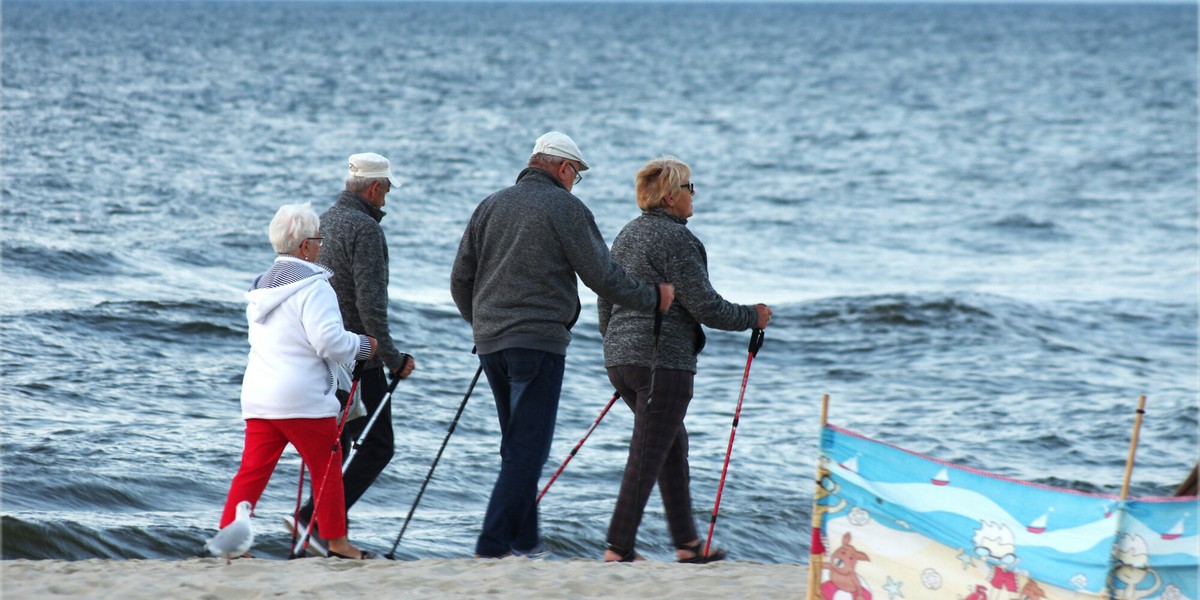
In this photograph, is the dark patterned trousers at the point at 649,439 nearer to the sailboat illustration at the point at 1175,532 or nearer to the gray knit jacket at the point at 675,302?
the gray knit jacket at the point at 675,302

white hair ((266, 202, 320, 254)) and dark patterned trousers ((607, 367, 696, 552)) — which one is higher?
white hair ((266, 202, 320, 254))

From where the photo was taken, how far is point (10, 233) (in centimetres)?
1484

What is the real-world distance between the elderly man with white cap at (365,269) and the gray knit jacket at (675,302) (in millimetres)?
952

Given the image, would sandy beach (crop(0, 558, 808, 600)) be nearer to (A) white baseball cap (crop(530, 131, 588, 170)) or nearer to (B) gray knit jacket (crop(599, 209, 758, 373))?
(B) gray knit jacket (crop(599, 209, 758, 373))

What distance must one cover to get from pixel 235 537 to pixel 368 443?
3.16 feet

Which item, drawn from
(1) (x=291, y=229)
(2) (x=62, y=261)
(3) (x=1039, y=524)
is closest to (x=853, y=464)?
(3) (x=1039, y=524)

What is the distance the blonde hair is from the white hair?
53.7 inches

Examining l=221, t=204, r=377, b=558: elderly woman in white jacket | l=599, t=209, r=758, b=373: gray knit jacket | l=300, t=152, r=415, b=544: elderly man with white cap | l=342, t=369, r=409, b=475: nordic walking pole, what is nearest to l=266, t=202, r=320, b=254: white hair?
l=221, t=204, r=377, b=558: elderly woman in white jacket

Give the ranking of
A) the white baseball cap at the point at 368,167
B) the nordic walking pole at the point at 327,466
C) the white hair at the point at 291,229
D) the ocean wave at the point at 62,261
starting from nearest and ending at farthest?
the white hair at the point at 291,229, the nordic walking pole at the point at 327,466, the white baseball cap at the point at 368,167, the ocean wave at the point at 62,261

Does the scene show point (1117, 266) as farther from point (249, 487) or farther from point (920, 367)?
point (249, 487)

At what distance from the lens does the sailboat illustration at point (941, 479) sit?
412cm

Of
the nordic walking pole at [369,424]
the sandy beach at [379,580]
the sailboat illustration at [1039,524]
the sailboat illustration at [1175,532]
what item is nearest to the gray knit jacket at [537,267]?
the nordic walking pole at [369,424]

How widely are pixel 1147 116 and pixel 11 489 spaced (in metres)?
44.7

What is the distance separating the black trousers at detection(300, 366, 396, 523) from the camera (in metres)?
5.75
